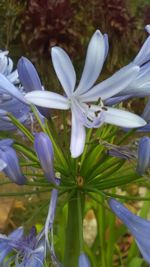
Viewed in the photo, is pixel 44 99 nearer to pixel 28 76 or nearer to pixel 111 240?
pixel 28 76

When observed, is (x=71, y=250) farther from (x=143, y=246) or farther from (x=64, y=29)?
(x=64, y=29)

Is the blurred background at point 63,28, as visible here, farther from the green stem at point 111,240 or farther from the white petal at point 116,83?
the white petal at point 116,83

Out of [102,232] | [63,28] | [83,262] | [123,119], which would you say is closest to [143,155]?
[123,119]

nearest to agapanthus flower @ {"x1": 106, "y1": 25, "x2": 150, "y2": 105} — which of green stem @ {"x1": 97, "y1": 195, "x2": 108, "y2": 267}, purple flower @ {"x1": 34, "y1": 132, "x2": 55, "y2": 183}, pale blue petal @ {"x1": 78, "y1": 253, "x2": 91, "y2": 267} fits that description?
purple flower @ {"x1": 34, "y1": 132, "x2": 55, "y2": 183}

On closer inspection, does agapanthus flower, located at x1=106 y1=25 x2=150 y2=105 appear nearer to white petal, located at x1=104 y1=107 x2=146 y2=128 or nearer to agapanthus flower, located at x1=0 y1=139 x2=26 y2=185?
white petal, located at x1=104 y1=107 x2=146 y2=128

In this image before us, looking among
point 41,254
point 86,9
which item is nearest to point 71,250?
point 41,254
